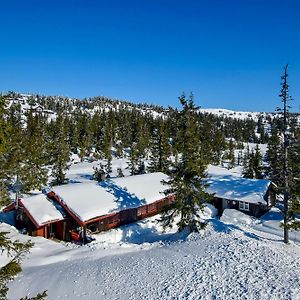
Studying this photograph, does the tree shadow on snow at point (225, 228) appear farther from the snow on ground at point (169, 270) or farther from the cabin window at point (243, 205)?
the cabin window at point (243, 205)

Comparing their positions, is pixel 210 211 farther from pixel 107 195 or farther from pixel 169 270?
pixel 169 270

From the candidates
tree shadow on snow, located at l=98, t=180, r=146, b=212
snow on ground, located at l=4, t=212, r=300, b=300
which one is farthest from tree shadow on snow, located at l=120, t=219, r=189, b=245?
snow on ground, located at l=4, t=212, r=300, b=300

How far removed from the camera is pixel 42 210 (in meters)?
31.3

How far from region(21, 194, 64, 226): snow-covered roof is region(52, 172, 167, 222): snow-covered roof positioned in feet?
4.25

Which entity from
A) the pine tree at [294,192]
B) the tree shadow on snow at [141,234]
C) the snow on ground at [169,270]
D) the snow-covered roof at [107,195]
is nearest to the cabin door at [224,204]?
the snow-covered roof at [107,195]

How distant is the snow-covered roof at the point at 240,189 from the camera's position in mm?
43062

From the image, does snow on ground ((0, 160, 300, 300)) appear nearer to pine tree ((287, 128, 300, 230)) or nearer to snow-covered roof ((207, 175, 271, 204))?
pine tree ((287, 128, 300, 230))

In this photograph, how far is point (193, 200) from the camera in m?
29.0

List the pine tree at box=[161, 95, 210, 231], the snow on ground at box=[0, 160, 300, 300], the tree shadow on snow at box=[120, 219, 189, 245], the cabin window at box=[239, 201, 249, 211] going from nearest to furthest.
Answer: the snow on ground at box=[0, 160, 300, 300] → the pine tree at box=[161, 95, 210, 231] → the tree shadow on snow at box=[120, 219, 189, 245] → the cabin window at box=[239, 201, 249, 211]

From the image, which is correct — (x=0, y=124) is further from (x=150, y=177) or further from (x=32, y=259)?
(x=150, y=177)

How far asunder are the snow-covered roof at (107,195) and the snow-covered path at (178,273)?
5299mm

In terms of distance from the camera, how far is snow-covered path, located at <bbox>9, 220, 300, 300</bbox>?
750 inches

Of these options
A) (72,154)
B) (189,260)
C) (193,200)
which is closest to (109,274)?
(189,260)

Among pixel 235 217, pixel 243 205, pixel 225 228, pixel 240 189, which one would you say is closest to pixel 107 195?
pixel 225 228
